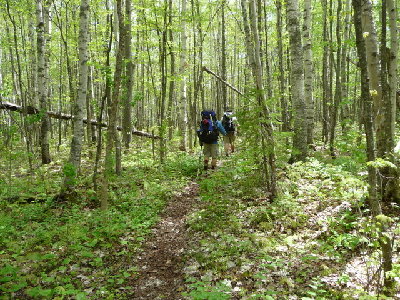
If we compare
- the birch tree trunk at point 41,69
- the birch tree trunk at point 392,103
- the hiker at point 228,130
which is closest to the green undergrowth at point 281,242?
the birch tree trunk at point 392,103

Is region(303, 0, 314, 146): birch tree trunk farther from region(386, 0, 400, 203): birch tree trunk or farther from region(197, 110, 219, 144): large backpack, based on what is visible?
region(386, 0, 400, 203): birch tree trunk

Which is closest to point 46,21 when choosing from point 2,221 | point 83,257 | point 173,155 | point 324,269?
point 173,155

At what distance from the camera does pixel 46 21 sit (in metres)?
15.2

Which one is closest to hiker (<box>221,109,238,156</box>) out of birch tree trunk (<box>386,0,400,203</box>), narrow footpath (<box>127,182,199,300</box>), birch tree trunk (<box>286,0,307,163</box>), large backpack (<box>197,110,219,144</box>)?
large backpack (<box>197,110,219,144</box>)

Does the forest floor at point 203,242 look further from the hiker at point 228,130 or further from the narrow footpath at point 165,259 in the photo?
the hiker at point 228,130

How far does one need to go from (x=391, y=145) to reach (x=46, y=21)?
1605 centimetres

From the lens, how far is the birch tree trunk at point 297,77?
868 centimetres

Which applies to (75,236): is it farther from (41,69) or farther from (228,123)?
(41,69)

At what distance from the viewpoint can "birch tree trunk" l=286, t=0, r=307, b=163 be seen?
868 cm

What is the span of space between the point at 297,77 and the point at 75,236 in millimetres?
7144

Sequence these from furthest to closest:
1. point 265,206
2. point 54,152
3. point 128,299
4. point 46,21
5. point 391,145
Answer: point 54,152 < point 46,21 < point 265,206 < point 391,145 < point 128,299

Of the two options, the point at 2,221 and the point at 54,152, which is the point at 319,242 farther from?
the point at 54,152

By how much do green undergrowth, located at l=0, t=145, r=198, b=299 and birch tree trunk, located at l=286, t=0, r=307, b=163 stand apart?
376cm

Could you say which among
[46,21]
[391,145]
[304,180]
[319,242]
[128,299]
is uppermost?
[46,21]
